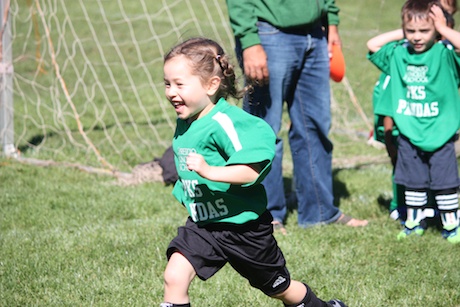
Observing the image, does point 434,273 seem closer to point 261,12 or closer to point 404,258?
point 404,258

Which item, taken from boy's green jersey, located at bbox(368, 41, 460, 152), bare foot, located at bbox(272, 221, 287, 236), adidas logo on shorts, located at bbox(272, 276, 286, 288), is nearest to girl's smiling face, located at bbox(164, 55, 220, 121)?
adidas logo on shorts, located at bbox(272, 276, 286, 288)

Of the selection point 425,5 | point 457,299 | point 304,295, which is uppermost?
point 425,5

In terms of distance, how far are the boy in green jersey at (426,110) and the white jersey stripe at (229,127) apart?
221cm

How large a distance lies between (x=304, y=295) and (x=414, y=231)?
1818mm

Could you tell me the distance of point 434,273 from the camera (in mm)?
4281

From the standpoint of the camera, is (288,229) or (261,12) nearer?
(261,12)

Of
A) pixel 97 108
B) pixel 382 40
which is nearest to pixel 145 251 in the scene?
pixel 382 40

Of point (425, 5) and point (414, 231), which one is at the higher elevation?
point (425, 5)

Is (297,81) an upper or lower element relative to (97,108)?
upper

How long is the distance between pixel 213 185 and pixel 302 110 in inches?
84.1

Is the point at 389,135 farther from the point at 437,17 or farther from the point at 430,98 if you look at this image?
the point at 437,17

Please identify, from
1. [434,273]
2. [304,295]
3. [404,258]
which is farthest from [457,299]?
[304,295]

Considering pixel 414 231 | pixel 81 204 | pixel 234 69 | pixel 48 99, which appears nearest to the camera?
pixel 234 69

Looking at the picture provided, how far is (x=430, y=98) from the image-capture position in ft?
16.0
